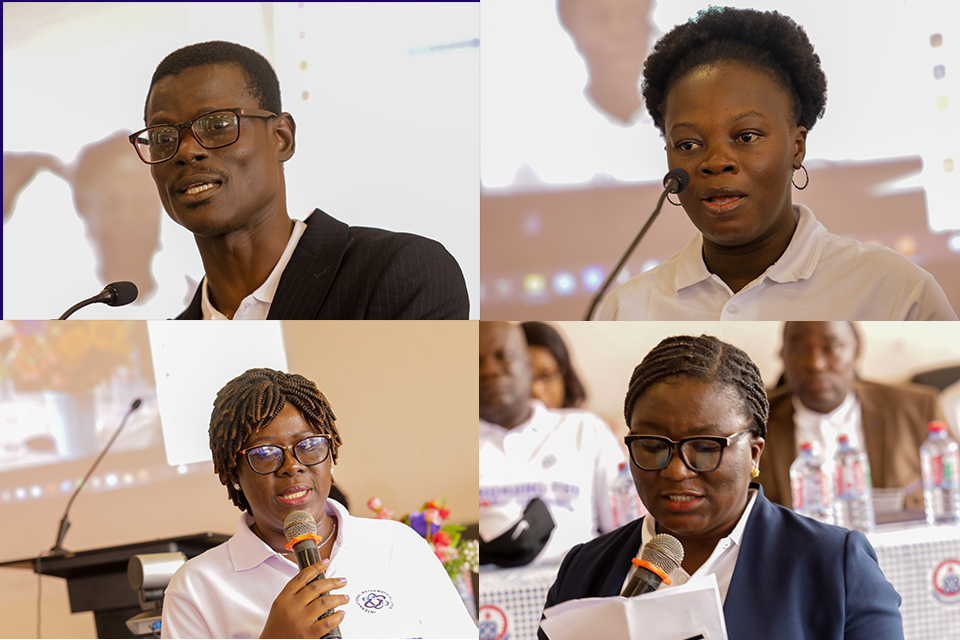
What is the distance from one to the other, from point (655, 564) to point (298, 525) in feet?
3.11

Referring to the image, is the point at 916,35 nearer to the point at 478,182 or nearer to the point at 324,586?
the point at 478,182

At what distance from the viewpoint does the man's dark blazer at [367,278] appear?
2.67 meters

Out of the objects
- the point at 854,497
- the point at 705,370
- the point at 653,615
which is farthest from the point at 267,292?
the point at 854,497

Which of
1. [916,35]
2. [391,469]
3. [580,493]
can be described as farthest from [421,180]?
[916,35]

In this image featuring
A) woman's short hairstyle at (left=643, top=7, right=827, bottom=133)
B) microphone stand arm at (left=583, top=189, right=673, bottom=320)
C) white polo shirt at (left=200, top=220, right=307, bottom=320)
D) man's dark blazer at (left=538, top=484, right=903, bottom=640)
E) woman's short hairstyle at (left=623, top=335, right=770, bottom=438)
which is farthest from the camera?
white polo shirt at (left=200, top=220, right=307, bottom=320)

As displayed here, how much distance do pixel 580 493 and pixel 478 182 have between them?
3.43ft

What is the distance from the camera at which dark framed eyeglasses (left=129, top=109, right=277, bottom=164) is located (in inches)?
102

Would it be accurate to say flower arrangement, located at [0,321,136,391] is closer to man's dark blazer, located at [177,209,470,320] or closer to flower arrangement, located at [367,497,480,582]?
man's dark blazer, located at [177,209,470,320]

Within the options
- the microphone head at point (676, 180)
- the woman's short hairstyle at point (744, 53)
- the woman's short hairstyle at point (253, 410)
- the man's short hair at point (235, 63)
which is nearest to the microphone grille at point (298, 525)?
the woman's short hairstyle at point (253, 410)

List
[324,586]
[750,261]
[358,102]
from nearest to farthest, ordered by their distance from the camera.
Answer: [324,586], [750,261], [358,102]

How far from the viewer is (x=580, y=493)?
2643 mm

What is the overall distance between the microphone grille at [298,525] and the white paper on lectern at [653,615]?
690mm

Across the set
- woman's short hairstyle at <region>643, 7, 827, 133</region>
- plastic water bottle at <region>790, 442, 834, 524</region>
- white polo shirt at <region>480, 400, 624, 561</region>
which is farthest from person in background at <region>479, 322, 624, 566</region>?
woman's short hairstyle at <region>643, 7, 827, 133</region>

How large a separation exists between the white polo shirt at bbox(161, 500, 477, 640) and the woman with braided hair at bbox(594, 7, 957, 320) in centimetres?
112
